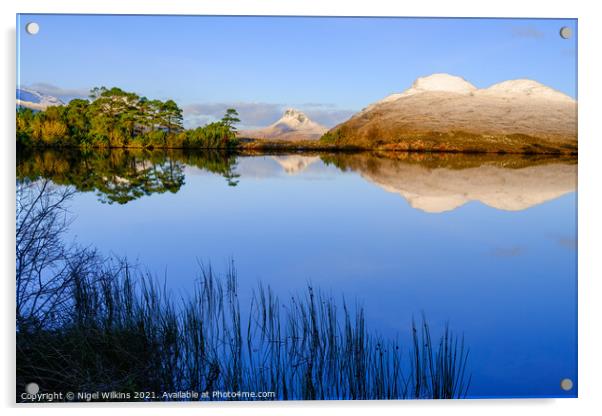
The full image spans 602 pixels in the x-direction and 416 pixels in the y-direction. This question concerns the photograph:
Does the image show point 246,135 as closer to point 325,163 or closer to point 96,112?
point 325,163

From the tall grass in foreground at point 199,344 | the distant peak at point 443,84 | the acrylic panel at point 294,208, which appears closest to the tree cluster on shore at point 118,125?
the acrylic panel at point 294,208

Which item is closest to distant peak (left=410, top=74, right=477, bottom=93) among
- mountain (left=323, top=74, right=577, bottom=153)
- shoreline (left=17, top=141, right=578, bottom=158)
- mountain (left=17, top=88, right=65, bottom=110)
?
mountain (left=323, top=74, right=577, bottom=153)

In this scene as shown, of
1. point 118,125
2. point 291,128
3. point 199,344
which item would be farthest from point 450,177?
point 118,125

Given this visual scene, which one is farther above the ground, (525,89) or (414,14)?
(414,14)

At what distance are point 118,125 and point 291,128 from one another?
4.19 ft

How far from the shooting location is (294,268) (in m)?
4.25

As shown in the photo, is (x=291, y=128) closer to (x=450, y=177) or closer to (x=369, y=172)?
(x=369, y=172)

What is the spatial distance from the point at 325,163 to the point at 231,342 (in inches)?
56.3

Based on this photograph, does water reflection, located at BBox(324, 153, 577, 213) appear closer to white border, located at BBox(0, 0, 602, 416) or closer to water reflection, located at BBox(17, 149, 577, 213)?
water reflection, located at BBox(17, 149, 577, 213)

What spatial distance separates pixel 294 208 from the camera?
4.48 meters

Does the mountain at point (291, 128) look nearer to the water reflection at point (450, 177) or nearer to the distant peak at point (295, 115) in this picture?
the distant peak at point (295, 115)

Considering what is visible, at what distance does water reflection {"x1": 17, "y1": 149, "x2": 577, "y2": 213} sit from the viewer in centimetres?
436

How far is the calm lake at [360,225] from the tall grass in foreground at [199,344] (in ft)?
0.46
